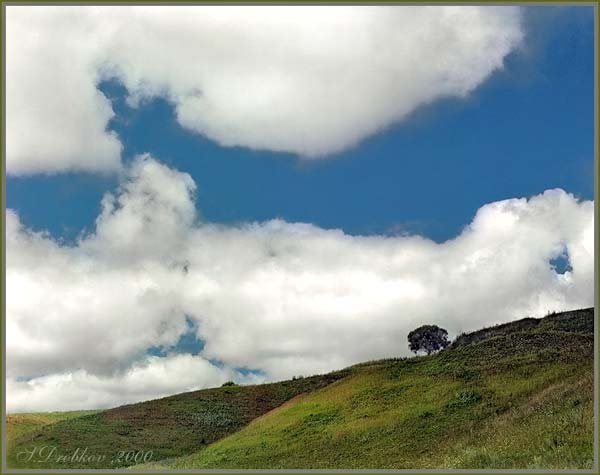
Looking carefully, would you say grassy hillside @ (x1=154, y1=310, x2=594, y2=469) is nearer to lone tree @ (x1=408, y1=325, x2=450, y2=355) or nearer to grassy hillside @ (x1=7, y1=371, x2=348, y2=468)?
grassy hillside @ (x1=7, y1=371, x2=348, y2=468)

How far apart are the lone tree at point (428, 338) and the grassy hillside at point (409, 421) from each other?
5466 centimetres

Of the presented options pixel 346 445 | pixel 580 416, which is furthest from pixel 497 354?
pixel 580 416

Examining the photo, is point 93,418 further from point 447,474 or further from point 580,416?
point 447,474

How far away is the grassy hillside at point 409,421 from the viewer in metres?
32.5

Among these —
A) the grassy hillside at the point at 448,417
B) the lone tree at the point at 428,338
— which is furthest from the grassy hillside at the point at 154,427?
the lone tree at the point at 428,338

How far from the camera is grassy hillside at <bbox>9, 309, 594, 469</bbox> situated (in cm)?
3247

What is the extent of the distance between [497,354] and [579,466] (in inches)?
1488

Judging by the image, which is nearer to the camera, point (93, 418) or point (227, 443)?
point (227, 443)

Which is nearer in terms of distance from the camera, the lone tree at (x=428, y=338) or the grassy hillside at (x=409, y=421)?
the grassy hillside at (x=409, y=421)

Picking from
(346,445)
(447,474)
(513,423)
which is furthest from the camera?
(346,445)

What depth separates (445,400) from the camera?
156 ft

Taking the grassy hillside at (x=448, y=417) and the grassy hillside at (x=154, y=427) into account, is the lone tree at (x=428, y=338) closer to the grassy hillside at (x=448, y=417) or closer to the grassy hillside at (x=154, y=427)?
the grassy hillside at (x=154, y=427)

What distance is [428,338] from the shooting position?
437 feet

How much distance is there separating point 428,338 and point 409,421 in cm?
9065
